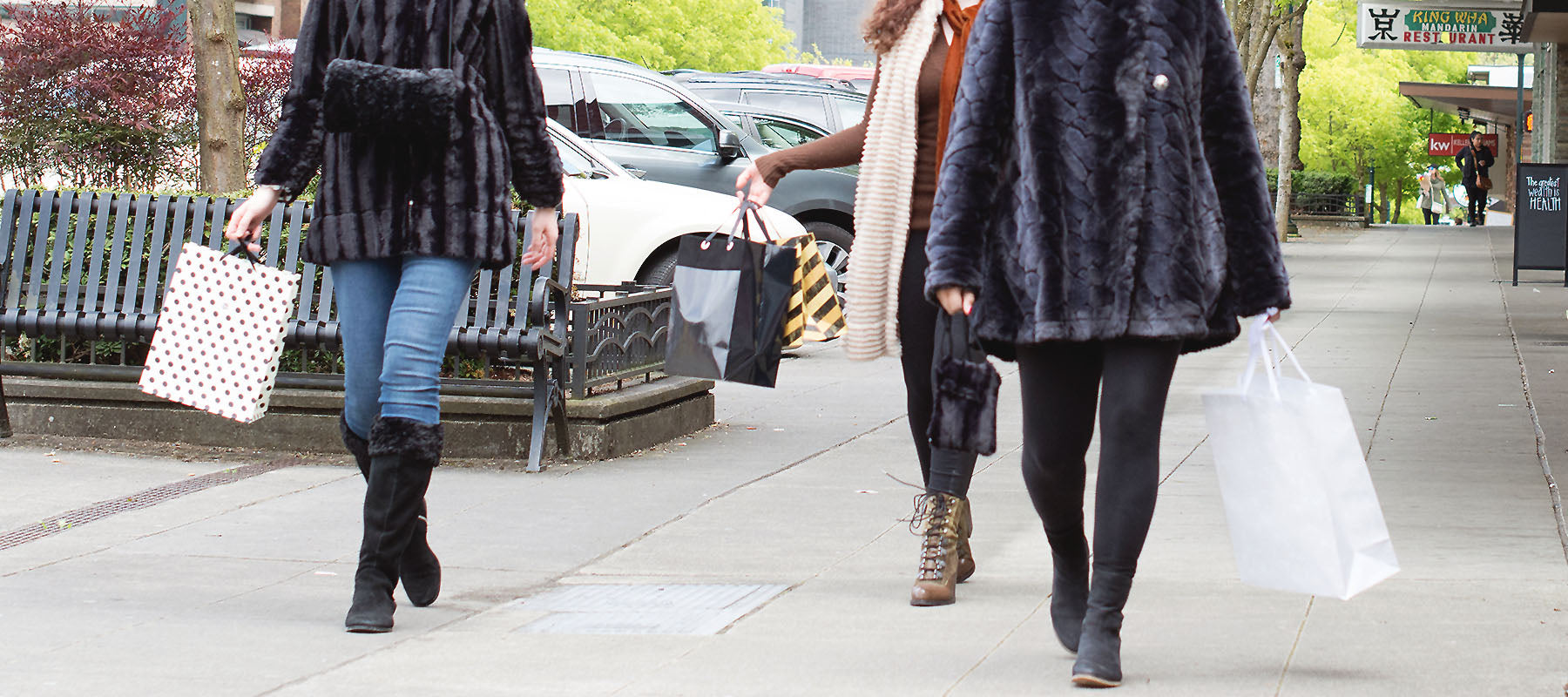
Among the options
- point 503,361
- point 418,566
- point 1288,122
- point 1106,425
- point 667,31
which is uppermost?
point 667,31

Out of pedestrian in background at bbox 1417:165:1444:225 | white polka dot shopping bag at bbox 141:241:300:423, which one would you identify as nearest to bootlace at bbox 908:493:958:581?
white polka dot shopping bag at bbox 141:241:300:423

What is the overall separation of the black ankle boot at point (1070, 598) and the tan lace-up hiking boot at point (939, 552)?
63 cm

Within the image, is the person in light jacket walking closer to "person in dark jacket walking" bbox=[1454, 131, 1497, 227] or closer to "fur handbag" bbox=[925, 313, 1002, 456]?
Answer: "person in dark jacket walking" bbox=[1454, 131, 1497, 227]

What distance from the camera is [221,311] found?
4824mm

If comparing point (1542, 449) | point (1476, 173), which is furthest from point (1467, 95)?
point (1542, 449)

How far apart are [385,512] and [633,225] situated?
20.7ft

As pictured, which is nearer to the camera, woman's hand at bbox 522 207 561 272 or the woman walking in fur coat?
woman's hand at bbox 522 207 561 272

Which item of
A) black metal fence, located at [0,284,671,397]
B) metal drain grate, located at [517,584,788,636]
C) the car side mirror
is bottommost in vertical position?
metal drain grate, located at [517,584,788,636]

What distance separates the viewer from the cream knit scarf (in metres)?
4.90

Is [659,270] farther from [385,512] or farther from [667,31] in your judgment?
[667,31]

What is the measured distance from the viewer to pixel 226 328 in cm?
482

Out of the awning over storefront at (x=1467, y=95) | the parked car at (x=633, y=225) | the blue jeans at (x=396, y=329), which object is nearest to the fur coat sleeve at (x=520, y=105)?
the blue jeans at (x=396, y=329)

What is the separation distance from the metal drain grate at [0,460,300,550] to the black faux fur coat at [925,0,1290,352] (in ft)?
10.9

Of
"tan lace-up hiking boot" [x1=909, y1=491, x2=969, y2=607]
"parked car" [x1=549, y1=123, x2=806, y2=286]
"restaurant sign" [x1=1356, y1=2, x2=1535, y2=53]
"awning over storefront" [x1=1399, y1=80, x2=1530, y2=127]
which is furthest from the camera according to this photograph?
"awning over storefront" [x1=1399, y1=80, x2=1530, y2=127]
